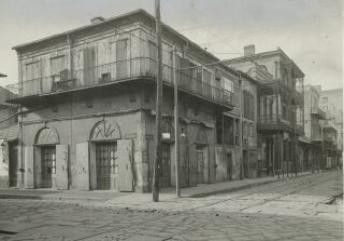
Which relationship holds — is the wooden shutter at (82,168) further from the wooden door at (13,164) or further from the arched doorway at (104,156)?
the wooden door at (13,164)

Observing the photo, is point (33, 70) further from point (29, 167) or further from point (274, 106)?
point (274, 106)

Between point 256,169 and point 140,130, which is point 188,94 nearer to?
point 140,130

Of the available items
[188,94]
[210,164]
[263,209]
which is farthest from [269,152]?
[263,209]

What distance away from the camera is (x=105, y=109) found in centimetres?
1938

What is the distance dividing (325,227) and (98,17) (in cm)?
1649

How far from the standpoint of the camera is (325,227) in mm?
8602

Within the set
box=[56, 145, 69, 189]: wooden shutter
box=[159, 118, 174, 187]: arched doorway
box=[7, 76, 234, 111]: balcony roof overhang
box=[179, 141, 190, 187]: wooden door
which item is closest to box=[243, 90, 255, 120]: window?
box=[7, 76, 234, 111]: balcony roof overhang

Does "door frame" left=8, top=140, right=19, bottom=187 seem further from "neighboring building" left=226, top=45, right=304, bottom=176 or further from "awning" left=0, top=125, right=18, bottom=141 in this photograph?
"neighboring building" left=226, top=45, right=304, bottom=176

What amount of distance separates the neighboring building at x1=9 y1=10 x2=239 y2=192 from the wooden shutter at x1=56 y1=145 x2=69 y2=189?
5 centimetres

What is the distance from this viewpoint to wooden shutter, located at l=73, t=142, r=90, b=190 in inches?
776

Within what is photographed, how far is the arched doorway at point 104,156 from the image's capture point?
1911 centimetres

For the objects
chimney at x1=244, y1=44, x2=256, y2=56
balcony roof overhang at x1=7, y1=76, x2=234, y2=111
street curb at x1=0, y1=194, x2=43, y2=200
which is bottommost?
street curb at x1=0, y1=194, x2=43, y2=200

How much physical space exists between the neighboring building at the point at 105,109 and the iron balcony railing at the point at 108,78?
5cm

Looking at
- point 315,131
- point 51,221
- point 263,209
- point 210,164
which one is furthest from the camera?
point 315,131
